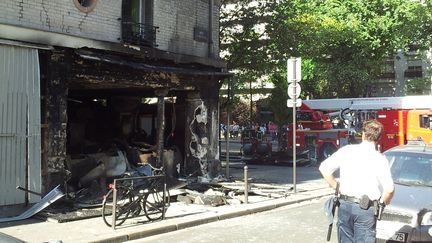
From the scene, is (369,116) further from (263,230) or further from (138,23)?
(263,230)

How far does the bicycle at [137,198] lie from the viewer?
8.73m

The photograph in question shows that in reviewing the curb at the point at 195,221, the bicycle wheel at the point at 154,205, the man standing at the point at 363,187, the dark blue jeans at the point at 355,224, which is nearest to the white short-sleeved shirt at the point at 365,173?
the man standing at the point at 363,187

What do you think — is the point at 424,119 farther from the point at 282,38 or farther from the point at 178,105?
the point at 178,105

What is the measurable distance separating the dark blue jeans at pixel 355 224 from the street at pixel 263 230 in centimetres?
312

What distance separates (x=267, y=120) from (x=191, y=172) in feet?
92.4

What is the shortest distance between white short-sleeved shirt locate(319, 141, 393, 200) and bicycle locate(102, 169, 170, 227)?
15.3ft

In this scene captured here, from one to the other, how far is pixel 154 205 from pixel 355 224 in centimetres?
527

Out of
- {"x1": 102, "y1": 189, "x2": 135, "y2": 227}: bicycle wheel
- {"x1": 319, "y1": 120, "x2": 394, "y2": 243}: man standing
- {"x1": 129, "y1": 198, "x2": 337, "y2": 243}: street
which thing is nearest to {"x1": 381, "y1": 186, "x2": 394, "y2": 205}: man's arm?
{"x1": 319, "y1": 120, "x2": 394, "y2": 243}: man standing

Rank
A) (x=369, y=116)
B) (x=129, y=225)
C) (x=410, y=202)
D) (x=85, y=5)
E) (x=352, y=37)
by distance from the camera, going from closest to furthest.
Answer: (x=410, y=202)
(x=129, y=225)
(x=85, y=5)
(x=369, y=116)
(x=352, y=37)

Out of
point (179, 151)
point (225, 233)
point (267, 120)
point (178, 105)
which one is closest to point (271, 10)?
point (178, 105)

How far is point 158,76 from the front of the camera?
41.9ft

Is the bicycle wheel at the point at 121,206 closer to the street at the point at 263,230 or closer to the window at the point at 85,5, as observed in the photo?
the street at the point at 263,230

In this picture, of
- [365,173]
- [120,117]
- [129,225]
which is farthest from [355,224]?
[120,117]

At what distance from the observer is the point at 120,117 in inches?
638
